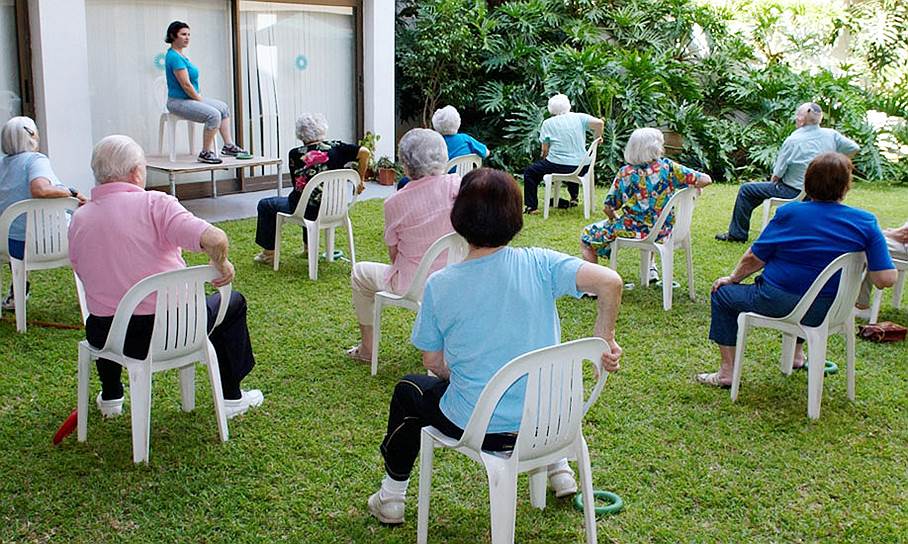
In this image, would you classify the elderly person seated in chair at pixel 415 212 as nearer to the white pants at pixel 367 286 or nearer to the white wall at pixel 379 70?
the white pants at pixel 367 286

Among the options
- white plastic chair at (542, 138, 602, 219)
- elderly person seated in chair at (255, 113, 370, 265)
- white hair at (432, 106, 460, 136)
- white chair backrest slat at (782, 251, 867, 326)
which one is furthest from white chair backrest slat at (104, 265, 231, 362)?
white plastic chair at (542, 138, 602, 219)

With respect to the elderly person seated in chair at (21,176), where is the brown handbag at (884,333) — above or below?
below

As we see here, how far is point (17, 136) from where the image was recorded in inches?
196

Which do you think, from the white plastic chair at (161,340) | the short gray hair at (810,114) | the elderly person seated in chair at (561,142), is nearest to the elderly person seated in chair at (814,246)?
the white plastic chair at (161,340)

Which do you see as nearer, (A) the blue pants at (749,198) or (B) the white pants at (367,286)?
(B) the white pants at (367,286)

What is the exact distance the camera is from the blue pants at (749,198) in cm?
762

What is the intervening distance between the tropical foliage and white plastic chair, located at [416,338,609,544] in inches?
318

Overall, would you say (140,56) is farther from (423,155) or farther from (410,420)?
(410,420)

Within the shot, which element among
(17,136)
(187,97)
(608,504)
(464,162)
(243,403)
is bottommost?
(608,504)

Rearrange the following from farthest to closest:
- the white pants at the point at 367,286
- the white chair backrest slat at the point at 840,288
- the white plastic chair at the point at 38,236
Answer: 1. the white plastic chair at the point at 38,236
2. the white pants at the point at 367,286
3. the white chair backrest slat at the point at 840,288

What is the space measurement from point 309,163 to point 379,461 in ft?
10.7

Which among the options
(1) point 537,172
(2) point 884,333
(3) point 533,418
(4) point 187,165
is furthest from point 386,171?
(3) point 533,418

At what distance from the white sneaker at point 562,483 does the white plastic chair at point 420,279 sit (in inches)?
44.4

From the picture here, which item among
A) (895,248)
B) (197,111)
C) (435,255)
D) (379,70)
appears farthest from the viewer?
(379,70)
